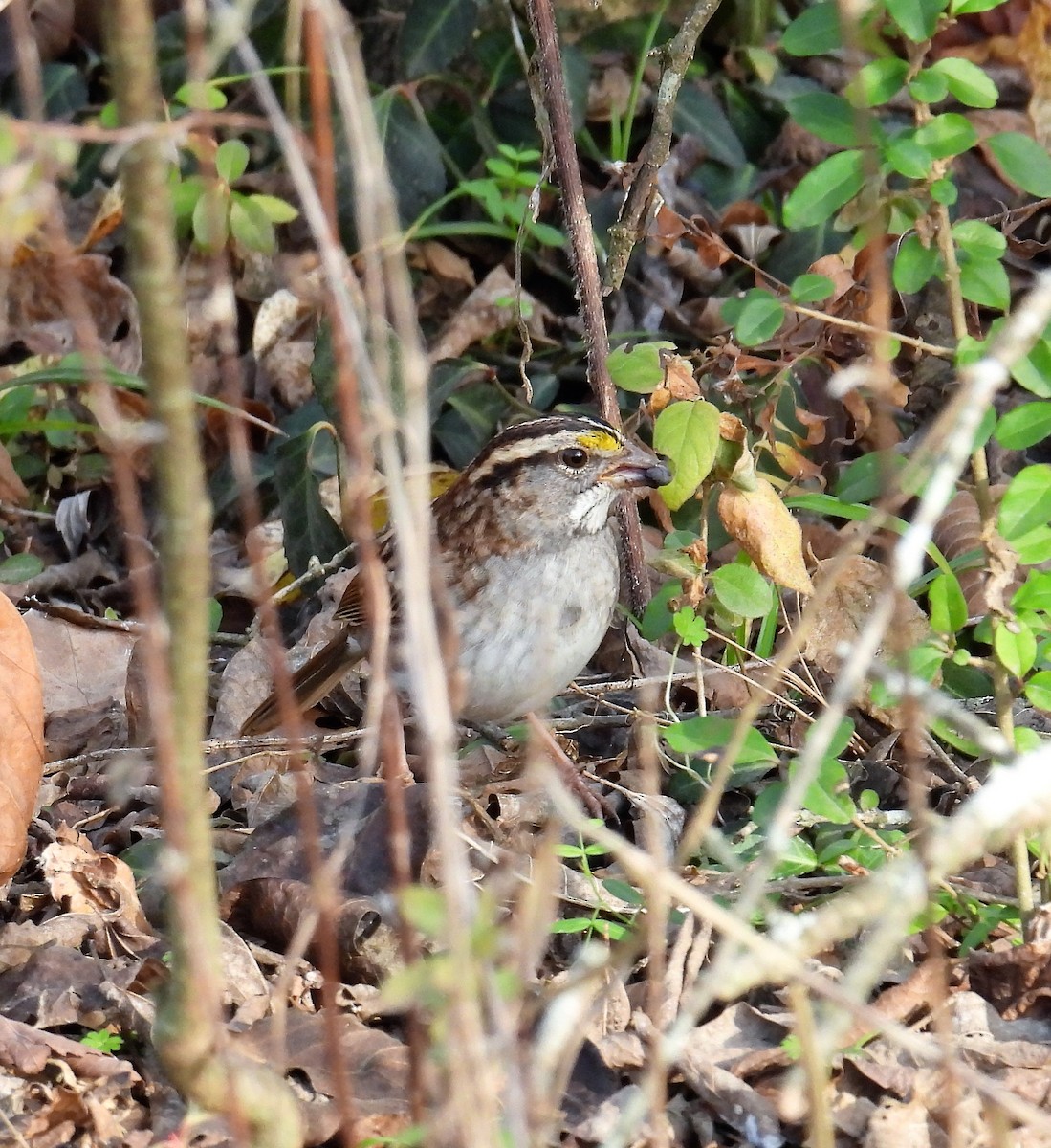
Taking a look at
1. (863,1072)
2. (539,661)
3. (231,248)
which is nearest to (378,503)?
(539,661)

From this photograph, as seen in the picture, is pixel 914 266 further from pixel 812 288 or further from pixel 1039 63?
pixel 1039 63

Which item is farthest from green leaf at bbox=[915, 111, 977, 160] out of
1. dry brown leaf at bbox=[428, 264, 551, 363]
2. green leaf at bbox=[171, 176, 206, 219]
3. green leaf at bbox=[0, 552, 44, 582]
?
green leaf at bbox=[0, 552, 44, 582]

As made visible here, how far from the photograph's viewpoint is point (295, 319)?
22.3 ft

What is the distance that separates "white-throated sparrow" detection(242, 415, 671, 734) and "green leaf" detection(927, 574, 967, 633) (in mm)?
1502

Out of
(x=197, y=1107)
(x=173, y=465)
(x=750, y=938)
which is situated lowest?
(x=197, y=1107)

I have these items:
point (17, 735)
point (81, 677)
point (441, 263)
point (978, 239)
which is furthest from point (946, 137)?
point (441, 263)

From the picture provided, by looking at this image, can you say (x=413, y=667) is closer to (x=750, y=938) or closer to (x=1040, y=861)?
(x=750, y=938)

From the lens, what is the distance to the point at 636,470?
4773 mm

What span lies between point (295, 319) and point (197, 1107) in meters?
4.67

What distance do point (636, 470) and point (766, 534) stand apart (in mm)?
851

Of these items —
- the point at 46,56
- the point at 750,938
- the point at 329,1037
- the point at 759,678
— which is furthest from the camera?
the point at 46,56

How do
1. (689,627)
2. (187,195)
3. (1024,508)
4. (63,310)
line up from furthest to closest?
(63,310), (187,195), (689,627), (1024,508)

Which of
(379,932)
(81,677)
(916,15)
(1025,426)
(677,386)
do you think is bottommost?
(81,677)

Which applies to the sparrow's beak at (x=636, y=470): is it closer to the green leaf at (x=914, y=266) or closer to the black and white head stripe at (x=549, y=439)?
the black and white head stripe at (x=549, y=439)
